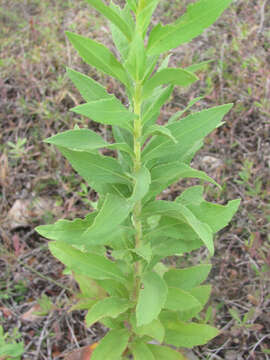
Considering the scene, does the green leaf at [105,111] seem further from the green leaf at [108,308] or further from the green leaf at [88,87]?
the green leaf at [108,308]

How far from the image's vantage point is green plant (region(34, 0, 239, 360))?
4.68 ft

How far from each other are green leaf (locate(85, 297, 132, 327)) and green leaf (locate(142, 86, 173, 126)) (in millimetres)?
1000

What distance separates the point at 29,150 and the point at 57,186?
1.95 ft

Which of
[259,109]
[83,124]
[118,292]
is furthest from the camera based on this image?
[83,124]

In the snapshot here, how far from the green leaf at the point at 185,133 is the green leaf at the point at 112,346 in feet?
3.63

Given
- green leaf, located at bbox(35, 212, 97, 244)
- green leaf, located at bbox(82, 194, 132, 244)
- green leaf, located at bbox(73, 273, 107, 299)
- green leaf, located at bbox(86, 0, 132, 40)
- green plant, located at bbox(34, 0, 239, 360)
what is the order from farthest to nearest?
green leaf, located at bbox(73, 273, 107, 299) < green leaf, located at bbox(35, 212, 97, 244) < green leaf, located at bbox(82, 194, 132, 244) < green plant, located at bbox(34, 0, 239, 360) < green leaf, located at bbox(86, 0, 132, 40)

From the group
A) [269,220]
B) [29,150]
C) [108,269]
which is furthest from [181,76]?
[29,150]

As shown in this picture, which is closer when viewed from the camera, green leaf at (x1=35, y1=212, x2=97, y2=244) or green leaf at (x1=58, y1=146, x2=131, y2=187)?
green leaf at (x1=58, y1=146, x2=131, y2=187)

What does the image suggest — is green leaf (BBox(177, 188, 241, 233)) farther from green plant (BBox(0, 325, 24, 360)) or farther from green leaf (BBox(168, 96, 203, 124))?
green plant (BBox(0, 325, 24, 360))

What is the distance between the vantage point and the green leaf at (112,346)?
2104mm

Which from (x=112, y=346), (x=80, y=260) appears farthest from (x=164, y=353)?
(x=80, y=260)

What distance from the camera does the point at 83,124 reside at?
4043 millimetres

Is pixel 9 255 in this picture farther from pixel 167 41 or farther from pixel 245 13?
pixel 245 13

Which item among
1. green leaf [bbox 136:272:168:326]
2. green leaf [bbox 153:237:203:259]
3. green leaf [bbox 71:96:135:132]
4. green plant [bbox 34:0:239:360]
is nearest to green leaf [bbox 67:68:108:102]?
green plant [bbox 34:0:239:360]
